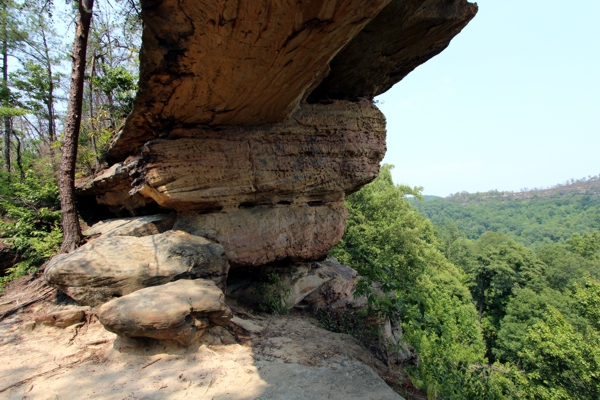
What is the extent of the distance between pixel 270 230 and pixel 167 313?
285 centimetres

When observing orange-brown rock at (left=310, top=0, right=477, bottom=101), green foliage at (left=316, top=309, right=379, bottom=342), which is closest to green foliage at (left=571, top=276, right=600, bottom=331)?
Answer: green foliage at (left=316, top=309, right=379, bottom=342)

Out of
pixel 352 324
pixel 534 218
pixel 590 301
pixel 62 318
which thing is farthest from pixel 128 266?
pixel 534 218

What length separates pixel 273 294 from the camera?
243 inches

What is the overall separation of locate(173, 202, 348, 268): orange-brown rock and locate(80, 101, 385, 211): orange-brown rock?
21 centimetres

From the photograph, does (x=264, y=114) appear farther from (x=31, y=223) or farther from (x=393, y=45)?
(x=31, y=223)

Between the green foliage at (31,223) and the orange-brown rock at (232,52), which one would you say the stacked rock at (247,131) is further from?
the green foliage at (31,223)

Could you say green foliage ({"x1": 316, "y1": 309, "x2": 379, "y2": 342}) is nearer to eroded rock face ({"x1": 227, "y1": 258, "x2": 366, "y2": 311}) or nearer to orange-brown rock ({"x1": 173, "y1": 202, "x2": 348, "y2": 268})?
eroded rock face ({"x1": 227, "y1": 258, "x2": 366, "y2": 311})

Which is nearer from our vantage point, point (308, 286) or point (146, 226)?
point (146, 226)

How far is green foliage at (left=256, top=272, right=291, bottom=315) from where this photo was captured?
5980mm

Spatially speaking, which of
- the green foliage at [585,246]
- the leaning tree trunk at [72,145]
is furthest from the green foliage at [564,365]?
the green foliage at [585,246]

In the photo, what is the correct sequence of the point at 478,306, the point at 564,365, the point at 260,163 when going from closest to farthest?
the point at 260,163, the point at 564,365, the point at 478,306

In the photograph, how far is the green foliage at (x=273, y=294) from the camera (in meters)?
5.98

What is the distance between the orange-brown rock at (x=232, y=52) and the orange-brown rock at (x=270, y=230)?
188 cm

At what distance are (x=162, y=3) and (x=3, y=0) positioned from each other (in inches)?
308
